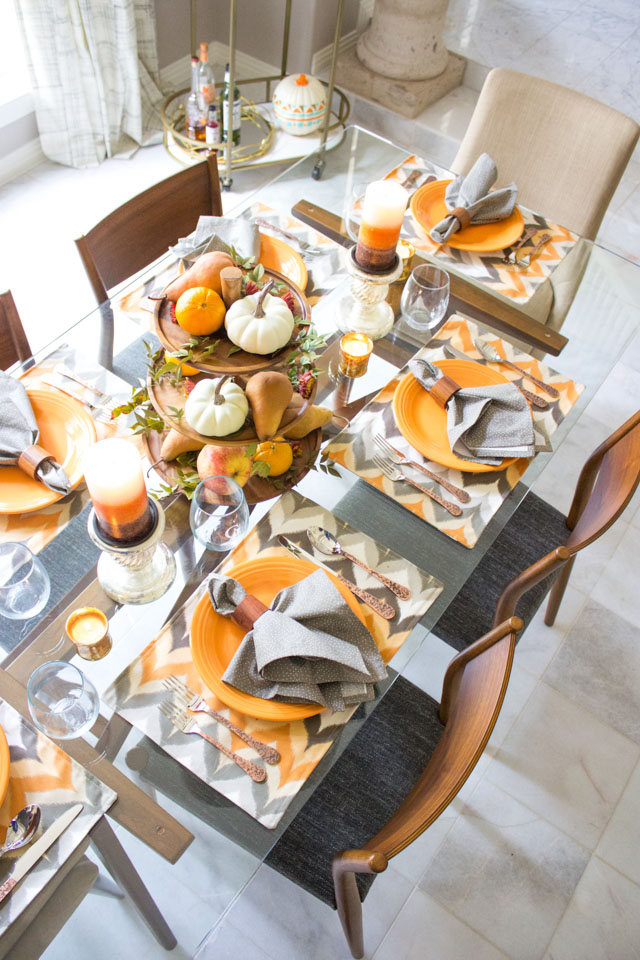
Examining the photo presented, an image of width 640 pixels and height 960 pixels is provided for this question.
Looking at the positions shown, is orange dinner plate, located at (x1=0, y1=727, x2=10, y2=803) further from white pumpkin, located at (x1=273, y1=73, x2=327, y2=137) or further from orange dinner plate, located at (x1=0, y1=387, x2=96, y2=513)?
white pumpkin, located at (x1=273, y1=73, x2=327, y2=137)

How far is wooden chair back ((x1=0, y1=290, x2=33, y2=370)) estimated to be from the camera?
1542mm

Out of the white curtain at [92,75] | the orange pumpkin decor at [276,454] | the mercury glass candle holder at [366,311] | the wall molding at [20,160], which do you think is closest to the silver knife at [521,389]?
the mercury glass candle holder at [366,311]

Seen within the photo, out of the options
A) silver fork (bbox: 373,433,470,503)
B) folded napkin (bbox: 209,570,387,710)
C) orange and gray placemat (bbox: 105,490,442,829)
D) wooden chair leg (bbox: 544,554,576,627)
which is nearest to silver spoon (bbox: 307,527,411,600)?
orange and gray placemat (bbox: 105,490,442,829)

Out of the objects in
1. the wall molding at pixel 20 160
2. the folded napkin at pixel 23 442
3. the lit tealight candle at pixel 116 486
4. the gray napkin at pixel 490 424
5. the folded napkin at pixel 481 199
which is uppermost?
the lit tealight candle at pixel 116 486

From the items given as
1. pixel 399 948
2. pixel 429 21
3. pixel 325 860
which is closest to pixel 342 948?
pixel 399 948

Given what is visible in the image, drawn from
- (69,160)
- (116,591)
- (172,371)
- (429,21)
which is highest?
(172,371)

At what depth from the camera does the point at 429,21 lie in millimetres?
3350

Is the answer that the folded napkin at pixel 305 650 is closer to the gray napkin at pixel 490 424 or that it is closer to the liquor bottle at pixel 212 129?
the gray napkin at pixel 490 424

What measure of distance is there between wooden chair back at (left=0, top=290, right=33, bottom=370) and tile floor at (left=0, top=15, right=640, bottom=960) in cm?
99

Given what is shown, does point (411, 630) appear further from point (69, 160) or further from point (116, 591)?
point (69, 160)

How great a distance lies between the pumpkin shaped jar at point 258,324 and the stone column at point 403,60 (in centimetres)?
268

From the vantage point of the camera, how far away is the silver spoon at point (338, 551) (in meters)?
1.29

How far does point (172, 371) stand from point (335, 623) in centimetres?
48

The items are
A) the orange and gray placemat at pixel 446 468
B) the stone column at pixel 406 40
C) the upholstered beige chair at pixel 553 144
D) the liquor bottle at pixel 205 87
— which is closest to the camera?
the orange and gray placemat at pixel 446 468
